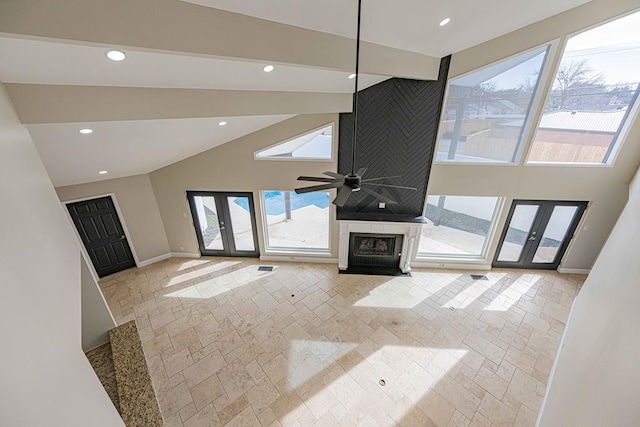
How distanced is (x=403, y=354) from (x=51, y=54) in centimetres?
522

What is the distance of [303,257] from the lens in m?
6.39

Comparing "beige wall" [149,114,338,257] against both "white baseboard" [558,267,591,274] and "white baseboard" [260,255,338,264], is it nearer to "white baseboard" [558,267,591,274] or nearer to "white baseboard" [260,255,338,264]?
"white baseboard" [260,255,338,264]

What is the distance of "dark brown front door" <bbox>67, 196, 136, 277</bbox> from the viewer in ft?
17.4

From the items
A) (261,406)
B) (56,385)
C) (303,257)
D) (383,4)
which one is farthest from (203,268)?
(383,4)

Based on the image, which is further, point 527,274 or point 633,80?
point 527,274

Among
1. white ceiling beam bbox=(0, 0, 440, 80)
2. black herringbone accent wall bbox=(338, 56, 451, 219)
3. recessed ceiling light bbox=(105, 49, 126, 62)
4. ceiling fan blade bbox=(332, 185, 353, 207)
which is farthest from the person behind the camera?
black herringbone accent wall bbox=(338, 56, 451, 219)

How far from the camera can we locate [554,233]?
578 centimetres

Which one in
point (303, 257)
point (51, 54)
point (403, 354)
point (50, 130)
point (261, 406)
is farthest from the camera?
point (303, 257)

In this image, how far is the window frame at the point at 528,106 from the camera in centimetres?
436

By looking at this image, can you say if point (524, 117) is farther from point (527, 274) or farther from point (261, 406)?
point (261, 406)

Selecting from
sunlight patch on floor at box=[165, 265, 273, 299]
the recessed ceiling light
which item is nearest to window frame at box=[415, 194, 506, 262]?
sunlight patch on floor at box=[165, 265, 273, 299]

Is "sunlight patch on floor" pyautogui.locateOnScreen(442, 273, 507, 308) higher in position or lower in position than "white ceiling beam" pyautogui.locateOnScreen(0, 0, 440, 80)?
lower

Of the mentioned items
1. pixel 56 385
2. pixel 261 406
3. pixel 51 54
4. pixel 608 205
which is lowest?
pixel 261 406

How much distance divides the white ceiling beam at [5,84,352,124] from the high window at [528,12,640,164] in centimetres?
481
